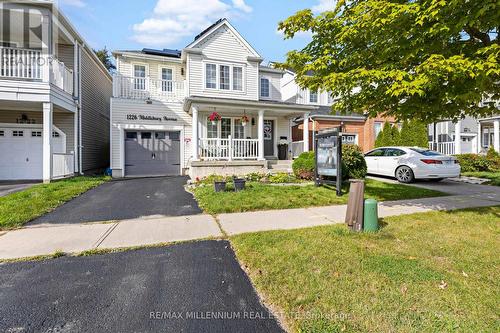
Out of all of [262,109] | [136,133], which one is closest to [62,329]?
[262,109]

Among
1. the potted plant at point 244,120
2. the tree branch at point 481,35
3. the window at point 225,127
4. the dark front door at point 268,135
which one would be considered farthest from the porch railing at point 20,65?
the tree branch at point 481,35

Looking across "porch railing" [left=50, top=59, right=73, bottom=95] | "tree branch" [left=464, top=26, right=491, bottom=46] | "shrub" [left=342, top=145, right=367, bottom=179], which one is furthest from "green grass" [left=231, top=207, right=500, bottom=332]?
"porch railing" [left=50, top=59, right=73, bottom=95]

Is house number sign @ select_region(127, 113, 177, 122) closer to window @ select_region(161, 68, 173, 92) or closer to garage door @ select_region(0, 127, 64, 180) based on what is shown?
window @ select_region(161, 68, 173, 92)

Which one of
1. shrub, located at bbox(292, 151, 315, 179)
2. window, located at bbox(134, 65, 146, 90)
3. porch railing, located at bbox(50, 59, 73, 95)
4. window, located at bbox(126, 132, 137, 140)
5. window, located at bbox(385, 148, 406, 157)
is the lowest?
shrub, located at bbox(292, 151, 315, 179)

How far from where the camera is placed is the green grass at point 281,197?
671cm

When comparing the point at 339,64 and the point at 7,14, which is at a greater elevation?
the point at 7,14

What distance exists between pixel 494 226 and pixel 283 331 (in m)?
5.13

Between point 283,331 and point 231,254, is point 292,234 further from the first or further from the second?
point 283,331

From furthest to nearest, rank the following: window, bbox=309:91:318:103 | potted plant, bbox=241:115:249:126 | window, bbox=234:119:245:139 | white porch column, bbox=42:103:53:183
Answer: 1. window, bbox=309:91:318:103
2. window, bbox=234:119:245:139
3. potted plant, bbox=241:115:249:126
4. white porch column, bbox=42:103:53:183

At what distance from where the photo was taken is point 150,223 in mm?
5508

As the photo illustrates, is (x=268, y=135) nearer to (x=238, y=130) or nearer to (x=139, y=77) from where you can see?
(x=238, y=130)

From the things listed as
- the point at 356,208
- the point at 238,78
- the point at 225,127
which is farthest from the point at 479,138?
the point at 356,208

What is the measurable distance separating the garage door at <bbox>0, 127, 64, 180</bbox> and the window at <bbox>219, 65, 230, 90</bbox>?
8644 mm

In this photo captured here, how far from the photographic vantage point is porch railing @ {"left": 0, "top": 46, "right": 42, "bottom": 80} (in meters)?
10.4
